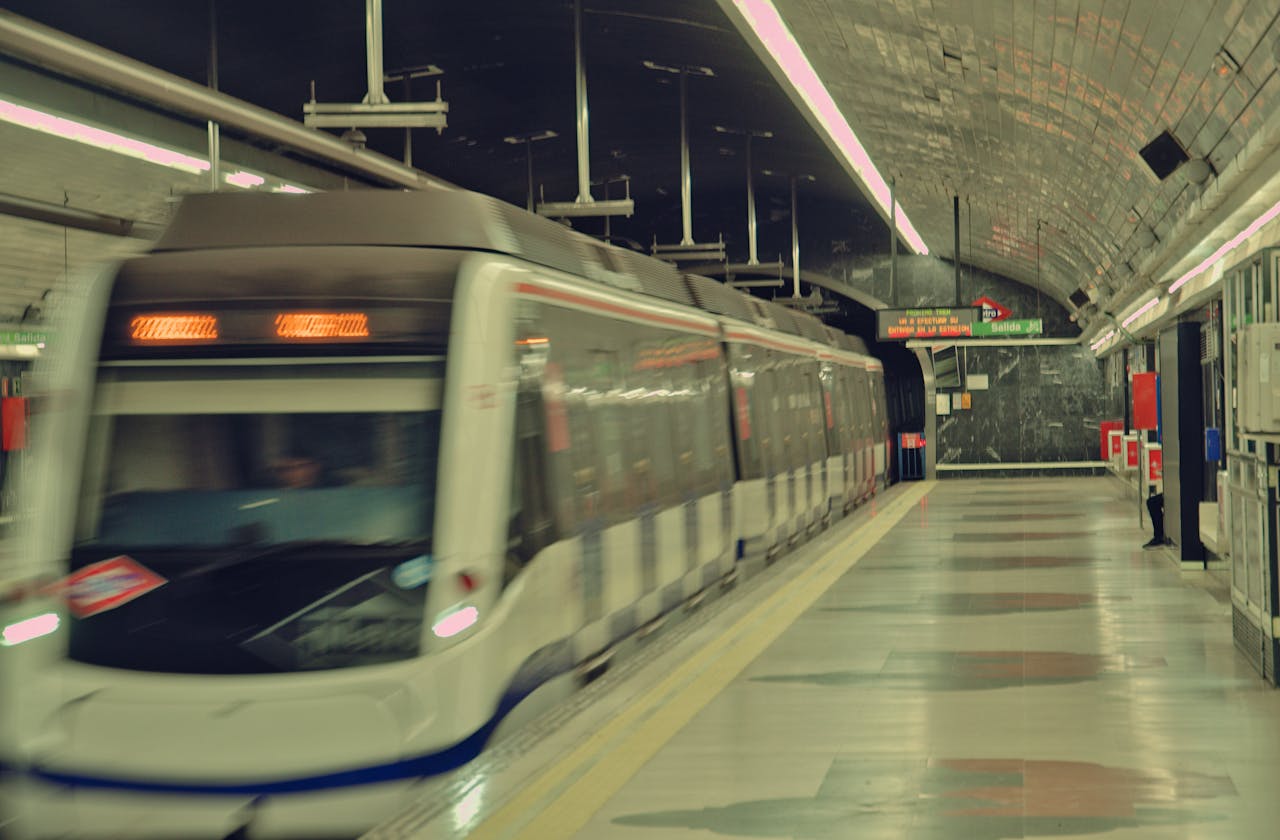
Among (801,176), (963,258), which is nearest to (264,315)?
(801,176)

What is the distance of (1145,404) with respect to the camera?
1927cm

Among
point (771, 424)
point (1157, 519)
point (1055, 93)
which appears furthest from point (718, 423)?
point (1157, 519)

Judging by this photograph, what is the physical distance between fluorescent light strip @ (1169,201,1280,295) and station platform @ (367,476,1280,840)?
296 centimetres

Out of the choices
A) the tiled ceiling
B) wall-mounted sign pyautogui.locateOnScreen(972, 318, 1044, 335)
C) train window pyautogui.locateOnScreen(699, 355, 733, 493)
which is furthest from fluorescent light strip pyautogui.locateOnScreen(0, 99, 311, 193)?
wall-mounted sign pyautogui.locateOnScreen(972, 318, 1044, 335)

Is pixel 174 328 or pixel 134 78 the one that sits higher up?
pixel 134 78

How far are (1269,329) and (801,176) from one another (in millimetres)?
20406

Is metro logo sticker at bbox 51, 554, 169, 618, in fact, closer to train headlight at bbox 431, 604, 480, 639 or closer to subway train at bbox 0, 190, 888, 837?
subway train at bbox 0, 190, 888, 837

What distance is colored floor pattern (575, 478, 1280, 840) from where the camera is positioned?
5785 millimetres

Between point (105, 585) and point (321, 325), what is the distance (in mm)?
1418

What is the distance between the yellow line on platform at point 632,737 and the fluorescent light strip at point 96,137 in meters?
8.56

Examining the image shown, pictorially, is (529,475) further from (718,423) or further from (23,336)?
(23,336)

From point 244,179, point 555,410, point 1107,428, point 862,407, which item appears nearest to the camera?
point 555,410

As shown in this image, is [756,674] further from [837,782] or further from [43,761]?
[43,761]

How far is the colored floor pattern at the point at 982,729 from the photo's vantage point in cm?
579
